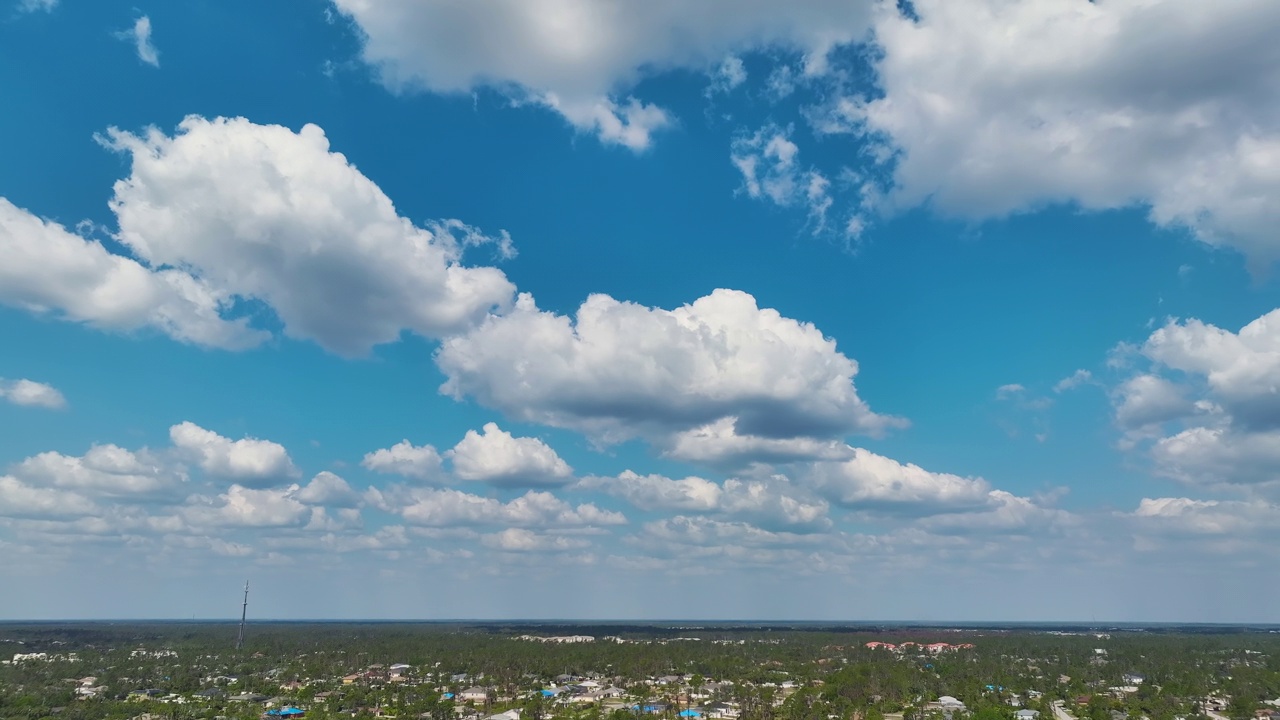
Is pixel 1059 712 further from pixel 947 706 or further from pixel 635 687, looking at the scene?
pixel 635 687

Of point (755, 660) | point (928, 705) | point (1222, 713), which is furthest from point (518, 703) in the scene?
point (1222, 713)

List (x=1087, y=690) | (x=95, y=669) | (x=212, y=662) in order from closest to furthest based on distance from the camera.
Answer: (x=1087, y=690)
(x=95, y=669)
(x=212, y=662)

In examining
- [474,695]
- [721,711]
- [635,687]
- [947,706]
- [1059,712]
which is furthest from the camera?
[635,687]

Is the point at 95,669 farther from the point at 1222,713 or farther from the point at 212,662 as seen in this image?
the point at 1222,713

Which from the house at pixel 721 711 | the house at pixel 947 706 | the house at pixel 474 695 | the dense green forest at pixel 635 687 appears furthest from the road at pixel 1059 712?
the house at pixel 474 695

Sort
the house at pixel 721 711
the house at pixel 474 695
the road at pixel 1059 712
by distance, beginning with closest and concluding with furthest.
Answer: the road at pixel 1059 712
the house at pixel 721 711
the house at pixel 474 695

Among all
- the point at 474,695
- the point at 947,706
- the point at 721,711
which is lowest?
the point at 474,695

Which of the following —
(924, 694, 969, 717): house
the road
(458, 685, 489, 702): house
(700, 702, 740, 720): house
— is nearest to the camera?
the road

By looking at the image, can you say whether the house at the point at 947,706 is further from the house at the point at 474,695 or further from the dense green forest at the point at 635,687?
the house at the point at 474,695

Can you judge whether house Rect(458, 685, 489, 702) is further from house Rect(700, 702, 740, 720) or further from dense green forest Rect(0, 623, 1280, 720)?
house Rect(700, 702, 740, 720)

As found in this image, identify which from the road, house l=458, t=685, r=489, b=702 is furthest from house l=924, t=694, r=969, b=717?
house l=458, t=685, r=489, b=702

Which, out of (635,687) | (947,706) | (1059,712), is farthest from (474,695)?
(1059,712)
